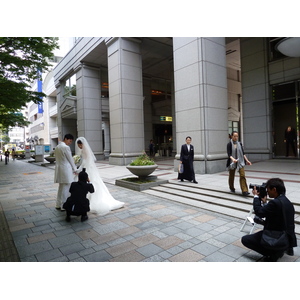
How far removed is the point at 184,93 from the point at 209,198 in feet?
20.8

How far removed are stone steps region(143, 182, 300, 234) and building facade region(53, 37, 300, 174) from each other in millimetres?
3040

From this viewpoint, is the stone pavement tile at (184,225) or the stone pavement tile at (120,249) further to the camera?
the stone pavement tile at (184,225)

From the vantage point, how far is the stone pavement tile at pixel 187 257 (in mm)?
3580

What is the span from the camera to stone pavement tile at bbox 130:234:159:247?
421 centimetres

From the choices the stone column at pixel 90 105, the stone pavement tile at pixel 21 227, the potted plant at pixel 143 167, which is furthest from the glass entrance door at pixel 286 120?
the stone column at pixel 90 105

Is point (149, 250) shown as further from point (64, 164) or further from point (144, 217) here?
point (64, 164)

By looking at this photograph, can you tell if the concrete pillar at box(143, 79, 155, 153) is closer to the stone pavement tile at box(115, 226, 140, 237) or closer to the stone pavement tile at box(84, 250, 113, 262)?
the stone pavement tile at box(115, 226, 140, 237)

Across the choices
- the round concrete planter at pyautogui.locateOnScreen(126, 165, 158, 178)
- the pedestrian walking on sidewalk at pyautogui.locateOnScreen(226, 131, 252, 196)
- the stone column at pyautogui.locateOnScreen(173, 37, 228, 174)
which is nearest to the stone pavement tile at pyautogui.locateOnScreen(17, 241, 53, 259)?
the round concrete planter at pyautogui.locateOnScreen(126, 165, 158, 178)

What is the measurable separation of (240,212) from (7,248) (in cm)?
514

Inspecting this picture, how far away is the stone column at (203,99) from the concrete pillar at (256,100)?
5.04 metres

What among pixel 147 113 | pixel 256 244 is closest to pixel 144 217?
pixel 256 244

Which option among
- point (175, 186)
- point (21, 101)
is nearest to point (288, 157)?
point (175, 186)

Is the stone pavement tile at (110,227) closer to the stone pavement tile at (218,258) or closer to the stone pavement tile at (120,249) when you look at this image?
the stone pavement tile at (120,249)

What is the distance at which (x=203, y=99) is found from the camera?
1081 cm
